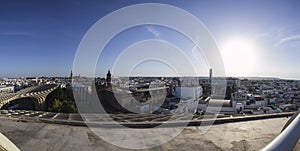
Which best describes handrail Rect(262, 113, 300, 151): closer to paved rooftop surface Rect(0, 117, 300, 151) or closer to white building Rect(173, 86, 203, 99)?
paved rooftop surface Rect(0, 117, 300, 151)

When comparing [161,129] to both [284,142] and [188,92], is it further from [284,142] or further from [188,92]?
[188,92]

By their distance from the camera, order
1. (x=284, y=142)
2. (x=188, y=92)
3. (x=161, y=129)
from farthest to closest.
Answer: (x=188, y=92) < (x=161, y=129) < (x=284, y=142)

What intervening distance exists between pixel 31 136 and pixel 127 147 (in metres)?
1.44

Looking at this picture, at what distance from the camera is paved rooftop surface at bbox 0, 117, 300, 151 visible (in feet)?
8.21

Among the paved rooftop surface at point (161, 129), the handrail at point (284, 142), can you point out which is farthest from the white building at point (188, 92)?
the handrail at point (284, 142)

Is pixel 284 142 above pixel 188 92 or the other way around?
above

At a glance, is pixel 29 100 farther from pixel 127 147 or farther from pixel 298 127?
pixel 298 127

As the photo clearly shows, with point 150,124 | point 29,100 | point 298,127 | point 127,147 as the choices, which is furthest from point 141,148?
point 29,100

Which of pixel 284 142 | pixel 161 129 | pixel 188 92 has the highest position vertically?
pixel 284 142

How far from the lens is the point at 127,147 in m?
2.51

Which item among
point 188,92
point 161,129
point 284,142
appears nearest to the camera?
point 284,142

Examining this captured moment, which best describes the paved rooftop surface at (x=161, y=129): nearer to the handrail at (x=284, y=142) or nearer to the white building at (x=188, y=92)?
the handrail at (x=284, y=142)

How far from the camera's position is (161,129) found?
3.29 m

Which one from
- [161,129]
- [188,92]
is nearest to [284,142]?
[161,129]
